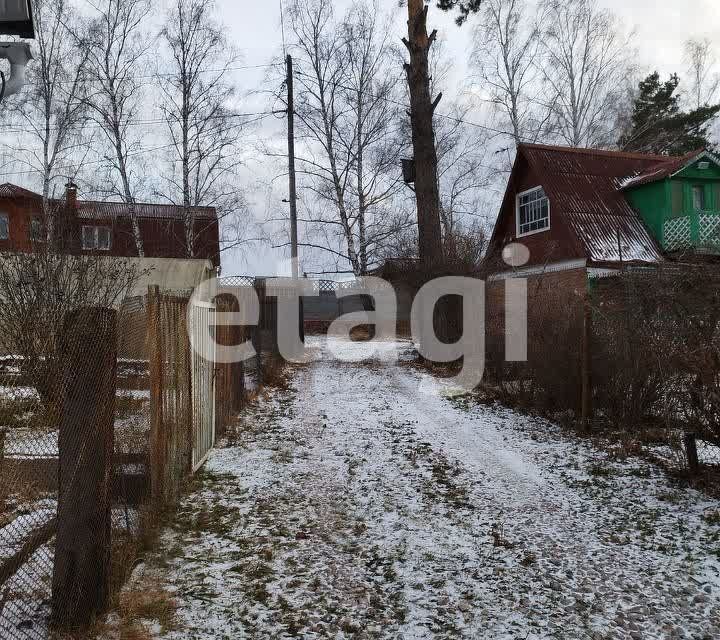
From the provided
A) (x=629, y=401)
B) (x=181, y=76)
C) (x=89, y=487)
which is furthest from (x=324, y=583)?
(x=181, y=76)

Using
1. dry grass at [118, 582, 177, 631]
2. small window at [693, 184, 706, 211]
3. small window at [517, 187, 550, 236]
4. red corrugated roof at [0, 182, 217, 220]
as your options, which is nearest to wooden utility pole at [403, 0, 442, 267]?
small window at [517, 187, 550, 236]

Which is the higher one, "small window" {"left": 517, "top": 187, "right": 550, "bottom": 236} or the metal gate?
"small window" {"left": 517, "top": 187, "right": 550, "bottom": 236}

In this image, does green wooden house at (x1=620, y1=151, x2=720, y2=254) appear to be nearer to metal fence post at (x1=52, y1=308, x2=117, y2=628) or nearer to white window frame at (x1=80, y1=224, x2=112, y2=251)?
white window frame at (x1=80, y1=224, x2=112, y2=251)

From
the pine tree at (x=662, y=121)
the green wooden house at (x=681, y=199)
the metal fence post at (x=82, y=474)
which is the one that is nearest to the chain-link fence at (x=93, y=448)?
the metal fence post at (x=82, y=474)

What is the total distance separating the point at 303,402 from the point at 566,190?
12818mm

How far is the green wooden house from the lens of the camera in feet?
54.2

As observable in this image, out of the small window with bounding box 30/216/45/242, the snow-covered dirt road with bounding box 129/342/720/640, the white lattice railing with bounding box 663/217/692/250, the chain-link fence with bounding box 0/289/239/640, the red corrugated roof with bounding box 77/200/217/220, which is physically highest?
the red corrugated roof with bounding box 77/200/217/220

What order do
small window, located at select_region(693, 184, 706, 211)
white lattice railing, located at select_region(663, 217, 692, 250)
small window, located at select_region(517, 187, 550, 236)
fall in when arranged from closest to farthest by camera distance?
white lattice railing, located at select_region(663, 217, 692, 250) < small window, located at select_region(693, 184, 706, 211) < small window, located at select_region(517, 187, 550, 236)

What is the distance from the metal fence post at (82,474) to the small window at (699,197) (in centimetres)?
1885

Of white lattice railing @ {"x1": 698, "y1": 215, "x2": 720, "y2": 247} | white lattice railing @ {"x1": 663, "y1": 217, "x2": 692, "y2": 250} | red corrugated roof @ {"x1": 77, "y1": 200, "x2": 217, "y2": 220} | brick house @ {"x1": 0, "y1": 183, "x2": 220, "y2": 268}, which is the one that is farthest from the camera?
brick house @ {"x1": 0, "y1": 183, "x2": 220, "y2": 268}

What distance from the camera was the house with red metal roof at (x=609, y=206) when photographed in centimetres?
1655

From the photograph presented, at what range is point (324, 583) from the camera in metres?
3.37

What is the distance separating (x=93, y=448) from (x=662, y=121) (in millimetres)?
30116

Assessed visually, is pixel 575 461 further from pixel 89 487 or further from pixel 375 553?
pixel 89 487
